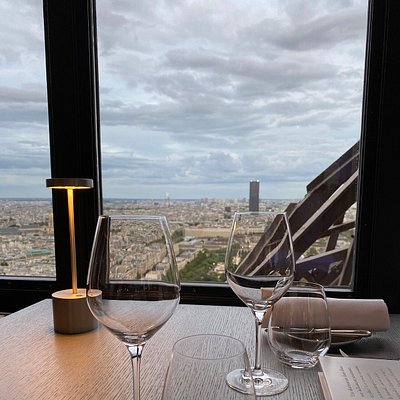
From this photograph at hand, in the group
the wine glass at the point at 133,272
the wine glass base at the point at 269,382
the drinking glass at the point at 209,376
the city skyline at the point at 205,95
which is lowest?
the wine glass base at the point at 269,382

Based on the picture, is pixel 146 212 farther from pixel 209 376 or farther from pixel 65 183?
pixel 209 376

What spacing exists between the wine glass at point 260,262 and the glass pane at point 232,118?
59cm

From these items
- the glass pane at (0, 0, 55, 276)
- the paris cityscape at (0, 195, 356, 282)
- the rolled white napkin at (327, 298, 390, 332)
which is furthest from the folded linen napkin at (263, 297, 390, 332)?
the glass pane at (0, 0, 55, 276)

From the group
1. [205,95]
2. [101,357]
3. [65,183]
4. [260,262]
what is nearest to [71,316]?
[101,357]

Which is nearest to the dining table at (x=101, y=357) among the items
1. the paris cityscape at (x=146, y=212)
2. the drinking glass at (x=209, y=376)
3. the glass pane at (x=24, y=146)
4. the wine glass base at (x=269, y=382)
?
the wine glass base at (x=269, y=382)

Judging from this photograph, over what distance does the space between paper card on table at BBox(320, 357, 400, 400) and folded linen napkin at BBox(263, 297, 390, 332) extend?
0.43 feet

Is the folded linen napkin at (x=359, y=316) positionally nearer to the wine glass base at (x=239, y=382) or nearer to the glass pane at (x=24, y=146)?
the wine glass base at (x=239, y=382)

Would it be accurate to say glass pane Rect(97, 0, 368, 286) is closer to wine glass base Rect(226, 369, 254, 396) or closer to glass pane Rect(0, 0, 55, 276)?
glass pane Rect(0, 0, 55, 276)

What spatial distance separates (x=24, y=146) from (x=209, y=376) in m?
1.20

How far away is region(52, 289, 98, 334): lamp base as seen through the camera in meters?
0.75

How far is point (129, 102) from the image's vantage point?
123cm

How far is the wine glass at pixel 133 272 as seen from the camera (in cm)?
43

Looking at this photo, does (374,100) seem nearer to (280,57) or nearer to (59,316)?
(280,57)

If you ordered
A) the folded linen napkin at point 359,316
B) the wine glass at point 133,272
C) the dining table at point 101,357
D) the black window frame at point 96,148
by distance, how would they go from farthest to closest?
1. the black window frame at point 96,148
2. the folded linen napkin at point 359,316
3. the dining table at point 101,357
4. the wine glass at point 133,272
